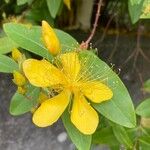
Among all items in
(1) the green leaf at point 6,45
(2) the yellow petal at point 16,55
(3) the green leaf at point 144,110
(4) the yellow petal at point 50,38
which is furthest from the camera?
(1) the green leaf at point 6,45

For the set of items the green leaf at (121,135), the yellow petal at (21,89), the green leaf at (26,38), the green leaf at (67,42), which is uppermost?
the green leaf at (26,38)

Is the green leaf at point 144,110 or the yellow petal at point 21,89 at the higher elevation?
the yellow petal at point 21,89

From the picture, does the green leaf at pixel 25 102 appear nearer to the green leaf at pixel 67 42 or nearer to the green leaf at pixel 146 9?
the green leaf at pixel 67 42

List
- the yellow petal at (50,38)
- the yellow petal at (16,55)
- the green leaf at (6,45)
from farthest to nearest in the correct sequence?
the green leaf at (6,45), the yellow petal at (16,55), the yellow petal at (50,38)

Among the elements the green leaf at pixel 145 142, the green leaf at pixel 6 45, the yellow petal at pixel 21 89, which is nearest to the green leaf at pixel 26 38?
the yellow petal at pixel 21 89

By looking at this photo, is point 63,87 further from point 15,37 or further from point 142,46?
point 142,46

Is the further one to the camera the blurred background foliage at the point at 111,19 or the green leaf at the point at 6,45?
the green leaf at the point at 6,45

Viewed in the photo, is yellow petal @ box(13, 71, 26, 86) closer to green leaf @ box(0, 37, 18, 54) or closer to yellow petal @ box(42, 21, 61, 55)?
yellow petal @ box(42, 21, 61, 55)

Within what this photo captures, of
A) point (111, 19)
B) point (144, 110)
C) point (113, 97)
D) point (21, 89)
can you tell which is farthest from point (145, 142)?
point (111, 19)
